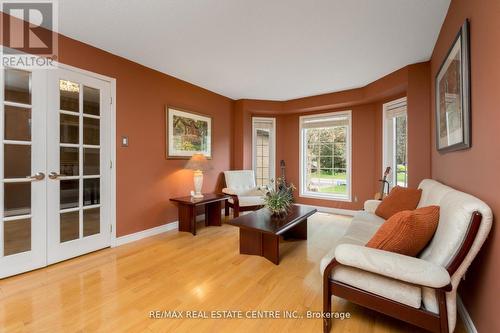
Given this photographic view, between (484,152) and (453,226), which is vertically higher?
(484,152)

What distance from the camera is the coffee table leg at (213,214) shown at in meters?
3.85

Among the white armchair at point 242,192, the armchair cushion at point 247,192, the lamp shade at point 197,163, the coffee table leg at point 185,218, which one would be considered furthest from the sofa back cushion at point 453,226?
the lamp shade at point 197,163

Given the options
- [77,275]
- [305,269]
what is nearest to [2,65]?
[77,275]

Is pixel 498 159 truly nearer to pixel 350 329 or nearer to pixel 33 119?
pixel 350 329

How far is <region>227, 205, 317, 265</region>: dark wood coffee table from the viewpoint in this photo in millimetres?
2412

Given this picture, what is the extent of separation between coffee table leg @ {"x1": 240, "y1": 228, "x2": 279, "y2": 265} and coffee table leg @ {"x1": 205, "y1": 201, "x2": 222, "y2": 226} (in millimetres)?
1193

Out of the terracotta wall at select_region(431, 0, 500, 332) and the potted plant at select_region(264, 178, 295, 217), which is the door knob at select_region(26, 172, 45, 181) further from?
the terracotta wall at select_region(431, 0, 500, 332)

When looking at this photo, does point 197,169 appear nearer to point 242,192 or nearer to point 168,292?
point 242,192

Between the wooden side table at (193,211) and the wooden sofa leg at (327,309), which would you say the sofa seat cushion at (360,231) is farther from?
the wooden side table at (193,211)

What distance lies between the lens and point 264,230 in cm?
233

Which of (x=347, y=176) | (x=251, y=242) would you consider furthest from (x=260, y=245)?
(x=347, y=176)

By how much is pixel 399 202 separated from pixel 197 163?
2.89m

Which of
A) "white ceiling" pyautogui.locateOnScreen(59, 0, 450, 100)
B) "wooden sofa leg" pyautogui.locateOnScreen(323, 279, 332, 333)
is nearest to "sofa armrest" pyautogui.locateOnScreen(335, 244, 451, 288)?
"wooden sofa leg" pyautogui.locateOnScreen(323, 279, 332, 333)

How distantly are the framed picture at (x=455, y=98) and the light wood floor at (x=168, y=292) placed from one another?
1.39 m
